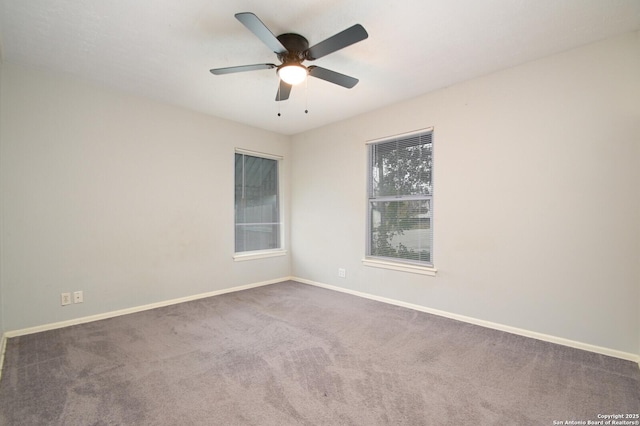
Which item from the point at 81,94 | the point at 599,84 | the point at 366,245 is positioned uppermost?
the point at 81,94

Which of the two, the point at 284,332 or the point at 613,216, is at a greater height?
the point at 613,216

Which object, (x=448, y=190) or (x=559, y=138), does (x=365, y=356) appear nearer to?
(x=448, y=190)

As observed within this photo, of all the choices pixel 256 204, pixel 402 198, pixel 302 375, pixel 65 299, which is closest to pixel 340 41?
pixel 402 198

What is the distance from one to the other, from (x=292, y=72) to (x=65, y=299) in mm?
3171

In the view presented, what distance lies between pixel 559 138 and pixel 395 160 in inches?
65.8

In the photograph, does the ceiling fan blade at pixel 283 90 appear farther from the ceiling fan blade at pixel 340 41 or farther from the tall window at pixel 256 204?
the tall window at pixel 256 204

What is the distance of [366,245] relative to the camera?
4.10 m

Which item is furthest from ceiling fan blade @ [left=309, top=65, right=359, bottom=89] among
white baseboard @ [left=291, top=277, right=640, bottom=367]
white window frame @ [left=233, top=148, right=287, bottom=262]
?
white baseboard @ [left=291, top=277, right=640, bottom=367]

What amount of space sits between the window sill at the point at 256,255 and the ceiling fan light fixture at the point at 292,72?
285 cm

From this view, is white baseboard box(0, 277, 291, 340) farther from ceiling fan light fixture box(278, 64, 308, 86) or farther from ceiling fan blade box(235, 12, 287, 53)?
ceiling fan blade box(235, 12, 287, 53)

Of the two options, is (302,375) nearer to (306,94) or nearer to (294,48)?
(294,48)

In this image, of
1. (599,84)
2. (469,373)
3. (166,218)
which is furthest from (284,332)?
(599,84)

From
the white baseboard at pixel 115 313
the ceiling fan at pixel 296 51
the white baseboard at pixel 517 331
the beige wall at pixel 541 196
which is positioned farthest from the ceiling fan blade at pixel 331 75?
the white baseboard at pixel 115 313

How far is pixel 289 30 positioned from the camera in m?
2.27
